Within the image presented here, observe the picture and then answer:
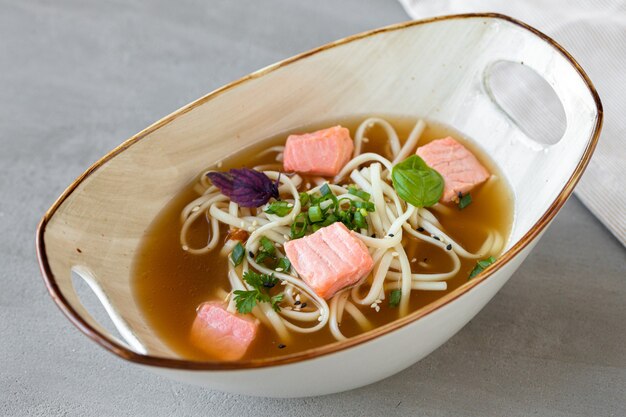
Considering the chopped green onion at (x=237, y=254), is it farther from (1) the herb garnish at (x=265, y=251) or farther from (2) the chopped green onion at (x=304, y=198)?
(2) the chopped green onion at (x=304, y=198)

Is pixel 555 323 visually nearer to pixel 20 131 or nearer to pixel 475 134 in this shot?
pixel 475 134

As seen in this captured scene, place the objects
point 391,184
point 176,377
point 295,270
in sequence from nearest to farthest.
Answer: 1. point 176,377
2. point 295,270
3. point 391,184

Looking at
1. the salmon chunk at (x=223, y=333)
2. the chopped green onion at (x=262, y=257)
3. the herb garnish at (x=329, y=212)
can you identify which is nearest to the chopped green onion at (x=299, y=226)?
the herb garnish at (x=329, y=212)

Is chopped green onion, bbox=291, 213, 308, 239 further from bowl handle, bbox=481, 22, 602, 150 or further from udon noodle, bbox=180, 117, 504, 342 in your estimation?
bowl handle, bbox=481, 22, 602, 150

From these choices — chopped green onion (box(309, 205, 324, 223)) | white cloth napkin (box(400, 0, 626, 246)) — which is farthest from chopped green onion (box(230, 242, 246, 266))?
white cloth napkin (box(400, 0, 626, 246))

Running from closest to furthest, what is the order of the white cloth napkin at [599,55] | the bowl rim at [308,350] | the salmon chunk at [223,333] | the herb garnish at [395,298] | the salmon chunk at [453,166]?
the bowl rim at [308,350], the salmon chunk at [223,333], the herb garnish at [395,298], the salmon chunk at [453,166], the white cloth napkin at [599,55]

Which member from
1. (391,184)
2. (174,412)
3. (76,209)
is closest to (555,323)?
(391,184)

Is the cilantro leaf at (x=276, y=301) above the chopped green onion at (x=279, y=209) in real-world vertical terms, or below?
below
